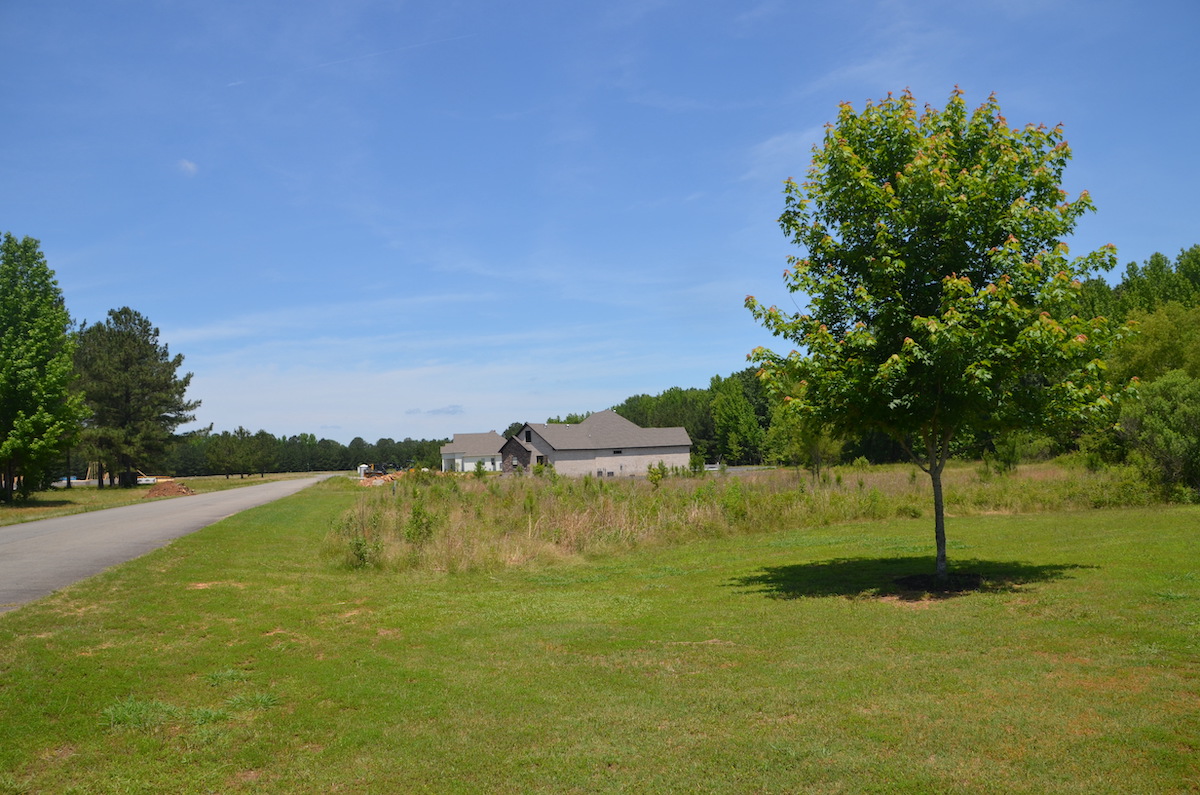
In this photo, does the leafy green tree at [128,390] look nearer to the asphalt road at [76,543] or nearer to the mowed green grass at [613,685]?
the asphalt road at [76,543]

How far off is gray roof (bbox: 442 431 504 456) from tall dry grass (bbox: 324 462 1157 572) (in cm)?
6549

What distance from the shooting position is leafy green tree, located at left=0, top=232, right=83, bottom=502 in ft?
107

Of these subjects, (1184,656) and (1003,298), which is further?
(1003,298)

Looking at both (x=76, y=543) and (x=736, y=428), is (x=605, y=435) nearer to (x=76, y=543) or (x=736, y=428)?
(x=736, y=428)

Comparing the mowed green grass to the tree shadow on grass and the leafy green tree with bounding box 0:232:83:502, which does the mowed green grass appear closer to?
the tree shadow on grass

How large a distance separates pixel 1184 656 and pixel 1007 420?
4633 mm

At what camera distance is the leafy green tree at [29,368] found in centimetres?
3269

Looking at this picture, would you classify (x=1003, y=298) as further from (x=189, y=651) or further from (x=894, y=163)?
(x=189, y=651)

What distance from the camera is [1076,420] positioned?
1086cm

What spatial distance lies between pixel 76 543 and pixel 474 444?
78.5 metres

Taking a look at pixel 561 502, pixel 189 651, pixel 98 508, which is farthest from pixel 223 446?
pixel 189 651

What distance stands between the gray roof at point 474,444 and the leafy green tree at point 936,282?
82586mm

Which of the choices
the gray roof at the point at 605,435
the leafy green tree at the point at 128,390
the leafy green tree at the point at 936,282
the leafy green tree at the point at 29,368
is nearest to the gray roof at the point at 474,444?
the gray roof at the point at 605,435

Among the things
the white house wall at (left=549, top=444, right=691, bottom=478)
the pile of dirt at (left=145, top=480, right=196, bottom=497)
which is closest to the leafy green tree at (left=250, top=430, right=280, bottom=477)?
the white house wall at (left=549, top=444, right=691, bottom=478)
